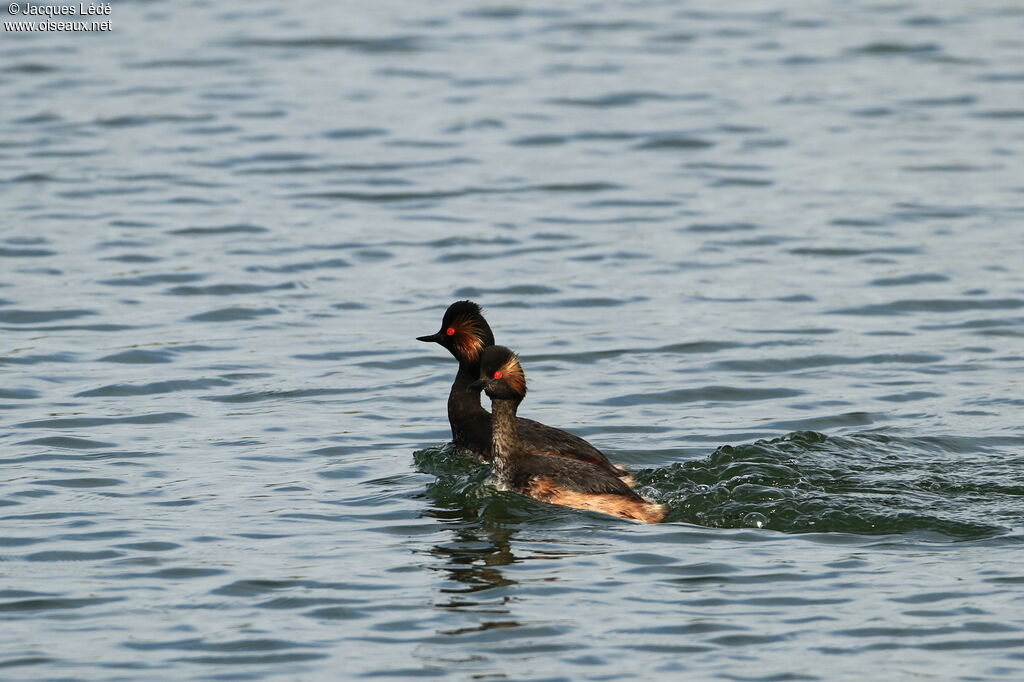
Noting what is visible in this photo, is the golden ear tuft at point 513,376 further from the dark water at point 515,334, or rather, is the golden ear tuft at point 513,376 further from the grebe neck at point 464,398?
the grebe neck at point 464,398

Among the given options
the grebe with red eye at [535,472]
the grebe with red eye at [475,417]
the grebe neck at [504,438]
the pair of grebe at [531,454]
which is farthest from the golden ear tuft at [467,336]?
the grebe neck at [504,438]

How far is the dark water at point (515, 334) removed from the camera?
862cm

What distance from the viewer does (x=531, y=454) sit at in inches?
421

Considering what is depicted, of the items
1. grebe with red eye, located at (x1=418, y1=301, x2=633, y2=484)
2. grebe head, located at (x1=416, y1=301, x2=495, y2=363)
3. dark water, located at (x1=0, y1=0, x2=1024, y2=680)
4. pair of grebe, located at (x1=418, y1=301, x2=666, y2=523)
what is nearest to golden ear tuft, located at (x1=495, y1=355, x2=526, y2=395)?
pair of grebe, located at (x1=418, y1=301, x2=666, y2=523)

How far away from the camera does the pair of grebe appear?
10195 millimetres

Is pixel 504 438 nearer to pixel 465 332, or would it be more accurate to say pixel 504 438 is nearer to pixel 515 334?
pixel 465 332

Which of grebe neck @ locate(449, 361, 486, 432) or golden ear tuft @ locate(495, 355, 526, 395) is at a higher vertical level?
golden ear tuft @ locate(495, 355, 526, 395)

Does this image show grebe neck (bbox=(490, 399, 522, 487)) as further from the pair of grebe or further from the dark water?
the dark water

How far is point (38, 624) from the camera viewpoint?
8.58 m

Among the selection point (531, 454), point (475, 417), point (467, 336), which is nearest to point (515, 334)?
point (467, 336)

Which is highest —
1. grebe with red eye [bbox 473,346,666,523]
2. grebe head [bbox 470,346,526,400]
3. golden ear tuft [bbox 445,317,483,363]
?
golden ear tuft [bbox 445,317,483,363]

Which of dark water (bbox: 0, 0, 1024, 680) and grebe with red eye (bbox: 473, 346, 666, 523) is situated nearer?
dark water (bbox: 0, 0, 1024, 680)

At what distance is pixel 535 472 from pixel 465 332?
2.15 meters

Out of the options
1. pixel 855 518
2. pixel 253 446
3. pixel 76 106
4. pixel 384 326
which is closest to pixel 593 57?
pixel 76 106
